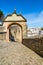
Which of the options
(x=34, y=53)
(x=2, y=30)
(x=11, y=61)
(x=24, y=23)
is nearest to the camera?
(x=11, y=61)

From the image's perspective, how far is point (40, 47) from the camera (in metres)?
7.14

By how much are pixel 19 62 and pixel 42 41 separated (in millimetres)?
1950

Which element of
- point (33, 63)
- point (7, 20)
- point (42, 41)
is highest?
point (7, 20)

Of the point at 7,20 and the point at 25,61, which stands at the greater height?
the point at 7,20

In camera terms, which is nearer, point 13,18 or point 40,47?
point 40,47

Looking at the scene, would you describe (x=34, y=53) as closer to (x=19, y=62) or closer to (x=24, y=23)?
(x=19, y=62)

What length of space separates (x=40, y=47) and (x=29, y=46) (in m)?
0.44

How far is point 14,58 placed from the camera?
5777 millimetres

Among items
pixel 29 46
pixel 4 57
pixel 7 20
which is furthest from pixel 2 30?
pixel 4 57

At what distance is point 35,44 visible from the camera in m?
7.19

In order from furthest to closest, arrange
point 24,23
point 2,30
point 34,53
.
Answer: point 24,23
point 2,30
point 34,53

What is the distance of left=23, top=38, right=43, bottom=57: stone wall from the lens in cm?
715

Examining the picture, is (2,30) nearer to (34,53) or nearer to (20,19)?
(20,19)

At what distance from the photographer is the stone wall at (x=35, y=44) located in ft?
23.5
